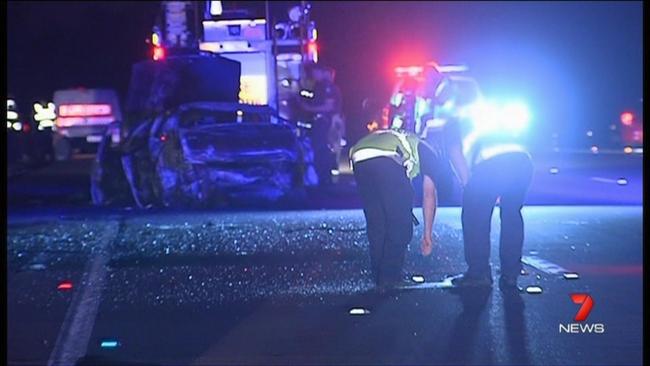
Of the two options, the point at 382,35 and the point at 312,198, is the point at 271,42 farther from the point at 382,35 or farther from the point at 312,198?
the point at 382,35

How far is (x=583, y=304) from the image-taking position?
8.20 m

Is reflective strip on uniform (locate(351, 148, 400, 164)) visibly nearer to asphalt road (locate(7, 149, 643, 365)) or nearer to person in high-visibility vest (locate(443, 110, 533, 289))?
person in high-visibility vest (locate(443, 110, 533, 289))

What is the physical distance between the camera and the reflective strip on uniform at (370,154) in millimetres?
8891

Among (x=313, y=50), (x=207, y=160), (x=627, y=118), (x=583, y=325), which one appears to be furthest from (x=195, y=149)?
(x=627, y=118)

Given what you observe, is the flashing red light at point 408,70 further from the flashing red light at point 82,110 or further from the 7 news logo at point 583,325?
the flashing red light at point 82,110

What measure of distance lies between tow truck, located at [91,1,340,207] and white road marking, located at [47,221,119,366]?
15.0 ft

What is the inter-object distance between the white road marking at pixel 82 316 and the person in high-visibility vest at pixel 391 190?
7.44 ft

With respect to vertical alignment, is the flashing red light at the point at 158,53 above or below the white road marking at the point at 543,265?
above

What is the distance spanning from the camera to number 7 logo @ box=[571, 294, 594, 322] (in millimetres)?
7803

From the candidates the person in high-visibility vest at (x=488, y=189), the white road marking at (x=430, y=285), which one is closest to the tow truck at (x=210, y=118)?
the white road marking at (x=430, y=285)

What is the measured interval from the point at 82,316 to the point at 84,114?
111 feet

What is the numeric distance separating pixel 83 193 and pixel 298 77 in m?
4.45

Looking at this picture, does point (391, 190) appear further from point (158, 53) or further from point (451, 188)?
point (158, 53)

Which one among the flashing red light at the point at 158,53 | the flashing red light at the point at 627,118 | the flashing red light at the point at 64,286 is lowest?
the flashing red light at the point at 627,118
